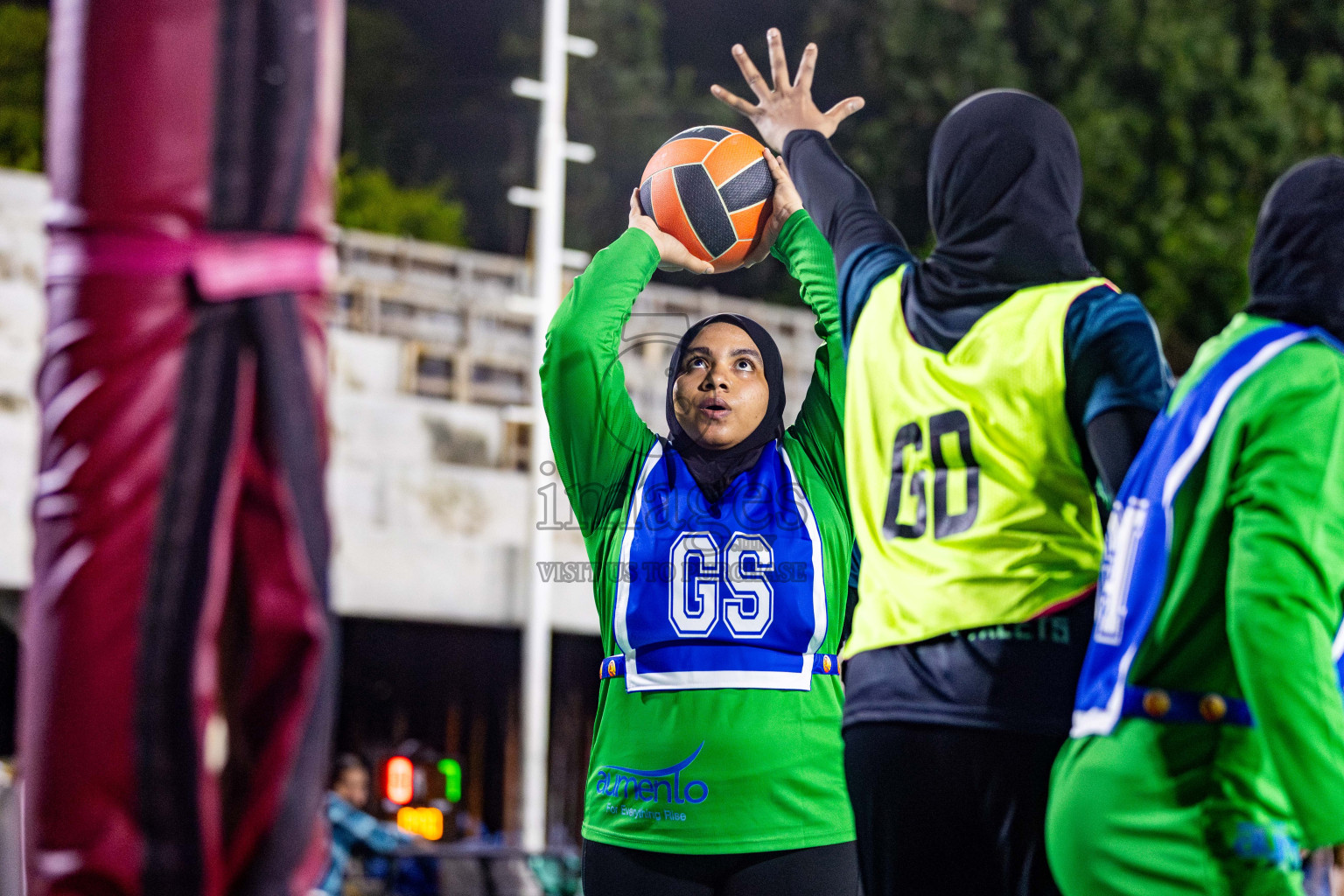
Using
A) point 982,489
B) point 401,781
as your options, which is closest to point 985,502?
point 982,489

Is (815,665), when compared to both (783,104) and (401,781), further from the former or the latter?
(401,781)

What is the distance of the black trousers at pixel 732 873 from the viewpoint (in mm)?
3441

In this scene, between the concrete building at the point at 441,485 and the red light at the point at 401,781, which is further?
the red light at the point at 401,781

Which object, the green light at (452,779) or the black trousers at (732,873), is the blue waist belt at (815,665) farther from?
the green light at (452,779)

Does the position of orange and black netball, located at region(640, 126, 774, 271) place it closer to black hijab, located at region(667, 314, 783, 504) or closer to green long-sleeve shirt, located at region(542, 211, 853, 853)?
green long-sleeve shirt, located at region(542, 211, 853, 853)

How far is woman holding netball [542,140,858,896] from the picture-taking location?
137 inches

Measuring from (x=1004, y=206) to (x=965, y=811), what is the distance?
127 cm

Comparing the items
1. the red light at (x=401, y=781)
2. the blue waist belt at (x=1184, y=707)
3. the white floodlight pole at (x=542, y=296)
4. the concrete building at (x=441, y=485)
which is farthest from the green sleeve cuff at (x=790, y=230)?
the red light at (x=401, y=781)

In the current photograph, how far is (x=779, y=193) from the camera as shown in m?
4.09

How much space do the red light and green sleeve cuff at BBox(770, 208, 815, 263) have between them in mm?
13512

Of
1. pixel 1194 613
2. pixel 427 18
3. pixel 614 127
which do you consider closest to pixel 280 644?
pixel 1194 613

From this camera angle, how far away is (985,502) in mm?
2951

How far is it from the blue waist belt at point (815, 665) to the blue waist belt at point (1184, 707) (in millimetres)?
1138

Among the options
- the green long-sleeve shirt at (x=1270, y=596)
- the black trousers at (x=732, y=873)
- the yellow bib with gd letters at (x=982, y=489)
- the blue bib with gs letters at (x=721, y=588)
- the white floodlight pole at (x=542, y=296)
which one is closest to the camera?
the green long-sleeve shirt at (x=1270, y=596)
